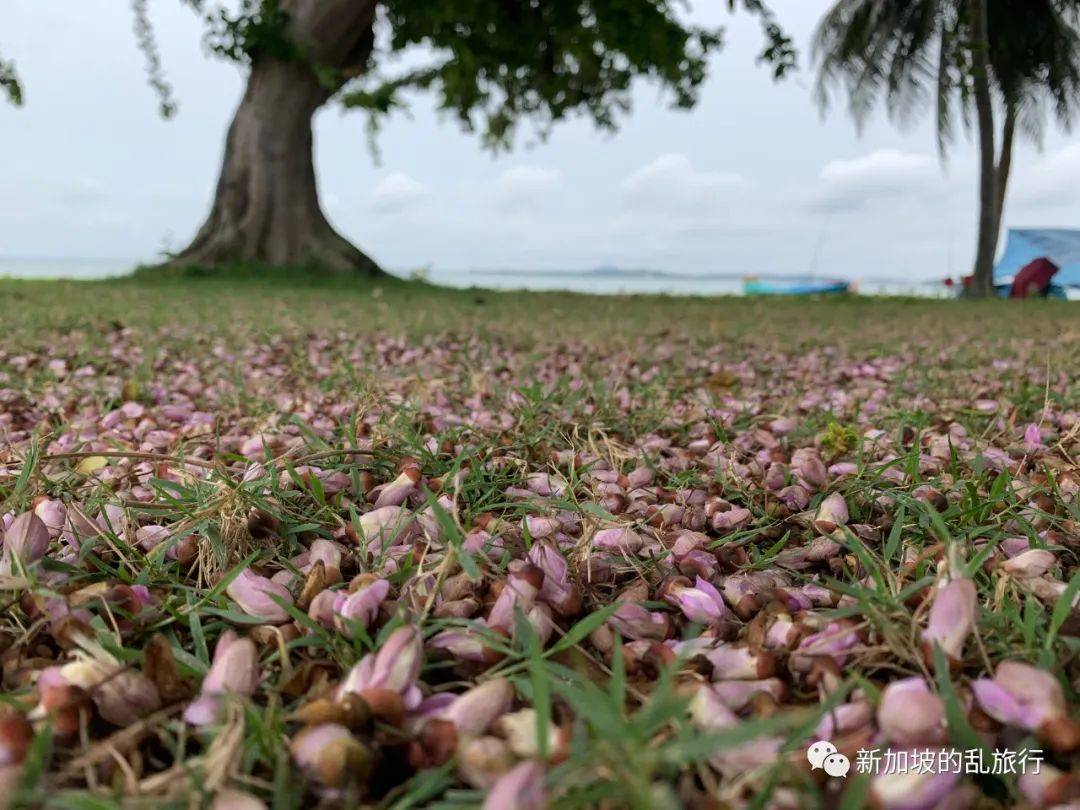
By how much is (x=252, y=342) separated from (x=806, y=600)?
10.9 feet

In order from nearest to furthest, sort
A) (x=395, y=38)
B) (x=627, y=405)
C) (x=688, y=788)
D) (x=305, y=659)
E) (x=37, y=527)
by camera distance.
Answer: (x=688, y=788)
(x=305, y=659)
(x=37, y=527)
(x=627, y=405)
(x=395, y=38)

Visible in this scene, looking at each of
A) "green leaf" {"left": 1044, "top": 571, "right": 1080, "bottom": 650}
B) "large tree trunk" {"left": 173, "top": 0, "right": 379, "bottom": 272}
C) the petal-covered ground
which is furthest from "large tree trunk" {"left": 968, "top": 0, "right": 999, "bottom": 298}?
"green leaf" {"left": 1044, "top": 571, "right": 1080, "bottom": 650}

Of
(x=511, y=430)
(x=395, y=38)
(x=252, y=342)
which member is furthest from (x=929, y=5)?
(x=511, y=430)

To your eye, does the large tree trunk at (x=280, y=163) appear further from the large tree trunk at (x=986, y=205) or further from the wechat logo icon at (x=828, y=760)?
→ the wechat logo icon at (x=828, y=760)

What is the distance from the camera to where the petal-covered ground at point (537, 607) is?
0.59 m

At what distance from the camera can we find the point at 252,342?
12.4 feet

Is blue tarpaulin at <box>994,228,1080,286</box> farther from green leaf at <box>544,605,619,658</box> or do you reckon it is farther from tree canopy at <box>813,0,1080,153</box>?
green leaf at <box>544,605,619,658</box>

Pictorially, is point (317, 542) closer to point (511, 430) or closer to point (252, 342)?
point (511, 430)

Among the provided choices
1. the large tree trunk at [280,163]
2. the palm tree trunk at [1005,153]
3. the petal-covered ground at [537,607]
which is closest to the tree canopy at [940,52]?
the palm tree trunk at [1005,153]

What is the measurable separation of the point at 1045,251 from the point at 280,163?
1450 centimetres

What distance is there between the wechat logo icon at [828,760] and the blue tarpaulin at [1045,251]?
A: 1700 centimetres

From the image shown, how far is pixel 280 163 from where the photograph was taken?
34.6ft

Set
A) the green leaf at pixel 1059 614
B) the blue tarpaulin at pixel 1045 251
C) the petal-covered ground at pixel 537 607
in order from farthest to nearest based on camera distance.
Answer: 1. the blue tarpaulin at pixel 1045 251
2. the green leaf at pixel 1059 614
3. the petal-covered ground at pixel 537 607

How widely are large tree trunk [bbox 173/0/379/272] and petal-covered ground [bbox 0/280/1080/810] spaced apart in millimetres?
8730
